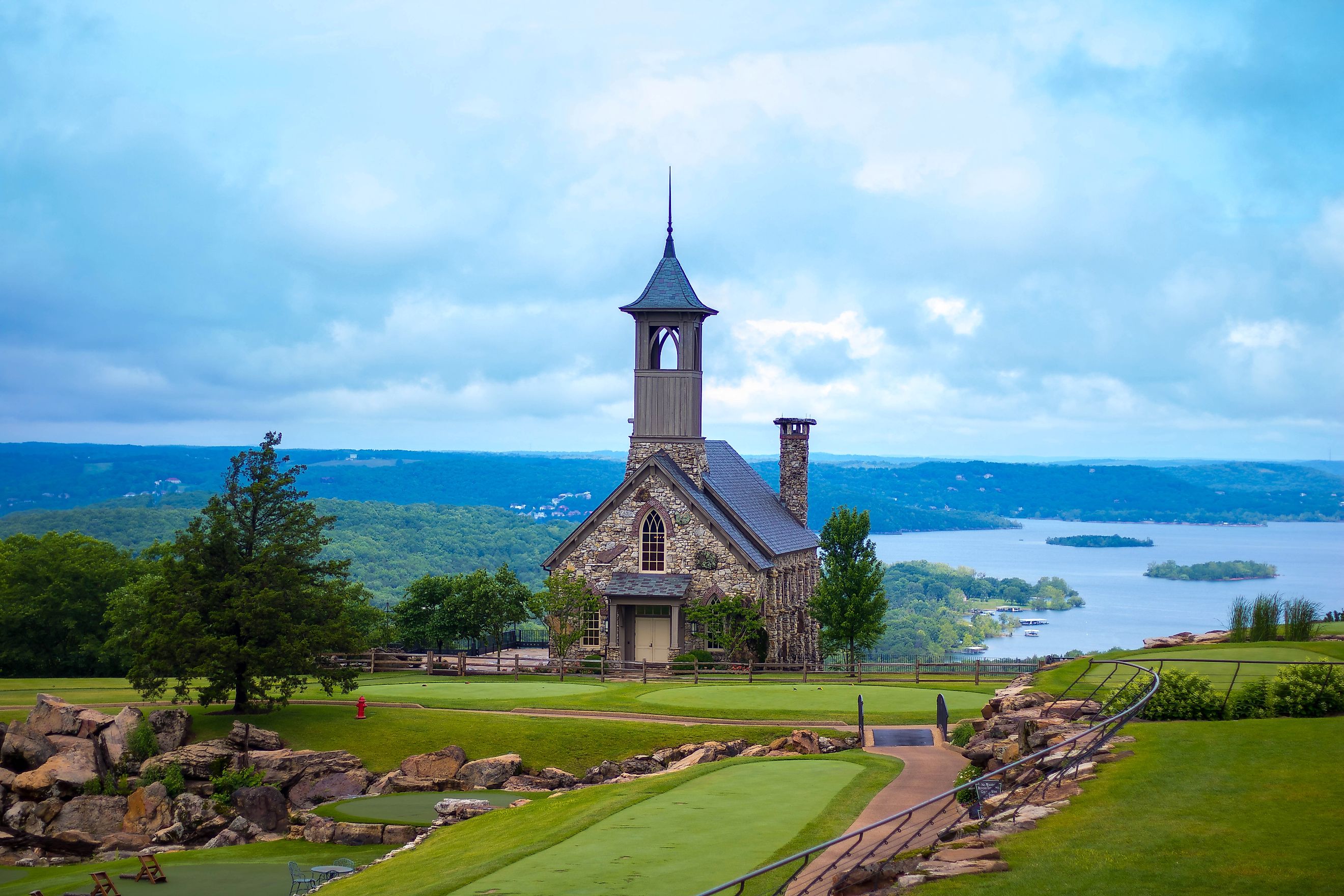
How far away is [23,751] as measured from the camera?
29.5 metres

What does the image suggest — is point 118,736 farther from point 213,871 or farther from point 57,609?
point 57,609

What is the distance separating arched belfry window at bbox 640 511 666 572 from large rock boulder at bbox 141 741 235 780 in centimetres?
1795

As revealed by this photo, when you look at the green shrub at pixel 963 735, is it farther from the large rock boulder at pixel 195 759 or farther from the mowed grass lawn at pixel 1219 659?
the large rock boulder at pixel 195 759

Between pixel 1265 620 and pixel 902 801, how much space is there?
15.3 meters

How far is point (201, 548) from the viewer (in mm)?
34438

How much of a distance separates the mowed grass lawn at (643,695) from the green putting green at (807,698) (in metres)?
0.03

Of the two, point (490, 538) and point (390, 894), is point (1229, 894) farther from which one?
point (490, 538)

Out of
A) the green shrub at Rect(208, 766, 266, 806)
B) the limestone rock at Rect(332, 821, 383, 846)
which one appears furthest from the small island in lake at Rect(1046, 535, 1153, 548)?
the limestone rock at Rect(332, 821, 383, 846)

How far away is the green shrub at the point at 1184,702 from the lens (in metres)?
20.1

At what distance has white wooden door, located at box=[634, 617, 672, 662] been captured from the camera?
44.1 meters

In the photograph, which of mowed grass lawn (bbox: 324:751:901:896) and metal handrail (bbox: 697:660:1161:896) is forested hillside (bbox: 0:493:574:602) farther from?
metal handrail (bbox: 697:660:1161:896)

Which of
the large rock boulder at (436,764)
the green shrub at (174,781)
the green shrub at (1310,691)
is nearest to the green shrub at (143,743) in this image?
the green shrub at (174,781)

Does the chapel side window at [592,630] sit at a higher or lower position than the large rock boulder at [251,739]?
higher

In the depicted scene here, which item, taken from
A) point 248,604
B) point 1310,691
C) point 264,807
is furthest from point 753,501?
point 1310,691
